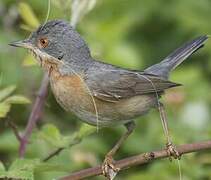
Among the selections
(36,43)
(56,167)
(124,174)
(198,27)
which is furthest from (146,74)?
(198,27)

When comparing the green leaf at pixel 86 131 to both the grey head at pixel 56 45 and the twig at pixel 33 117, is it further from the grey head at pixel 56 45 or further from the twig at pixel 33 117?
the grey head at pixel 56 45

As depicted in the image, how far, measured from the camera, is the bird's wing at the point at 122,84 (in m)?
4.89

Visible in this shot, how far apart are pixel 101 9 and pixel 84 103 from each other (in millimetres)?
3469

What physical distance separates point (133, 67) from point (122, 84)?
6.39 feet

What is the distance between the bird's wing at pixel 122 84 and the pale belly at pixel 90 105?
57 mm

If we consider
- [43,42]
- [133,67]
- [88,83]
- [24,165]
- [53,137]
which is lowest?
[24,165]

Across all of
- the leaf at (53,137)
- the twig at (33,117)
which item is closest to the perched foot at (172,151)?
the leaf at (53,137)

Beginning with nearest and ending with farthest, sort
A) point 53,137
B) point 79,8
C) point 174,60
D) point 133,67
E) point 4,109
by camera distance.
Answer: point 4,109 → point 53,137 → point 79,8 → point 174,60 → point 133,67

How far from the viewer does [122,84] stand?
5.07 metres

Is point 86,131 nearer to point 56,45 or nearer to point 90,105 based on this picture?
point 90,105

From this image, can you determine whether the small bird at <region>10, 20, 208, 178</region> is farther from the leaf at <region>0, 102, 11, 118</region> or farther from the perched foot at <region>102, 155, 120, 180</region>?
the leaf at <region>0, 102, 11, 118</region>

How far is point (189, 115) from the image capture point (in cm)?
685

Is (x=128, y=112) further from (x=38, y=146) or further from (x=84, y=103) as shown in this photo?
(x=38, y=146)

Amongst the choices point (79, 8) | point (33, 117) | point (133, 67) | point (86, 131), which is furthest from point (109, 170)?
point (133, 67)
